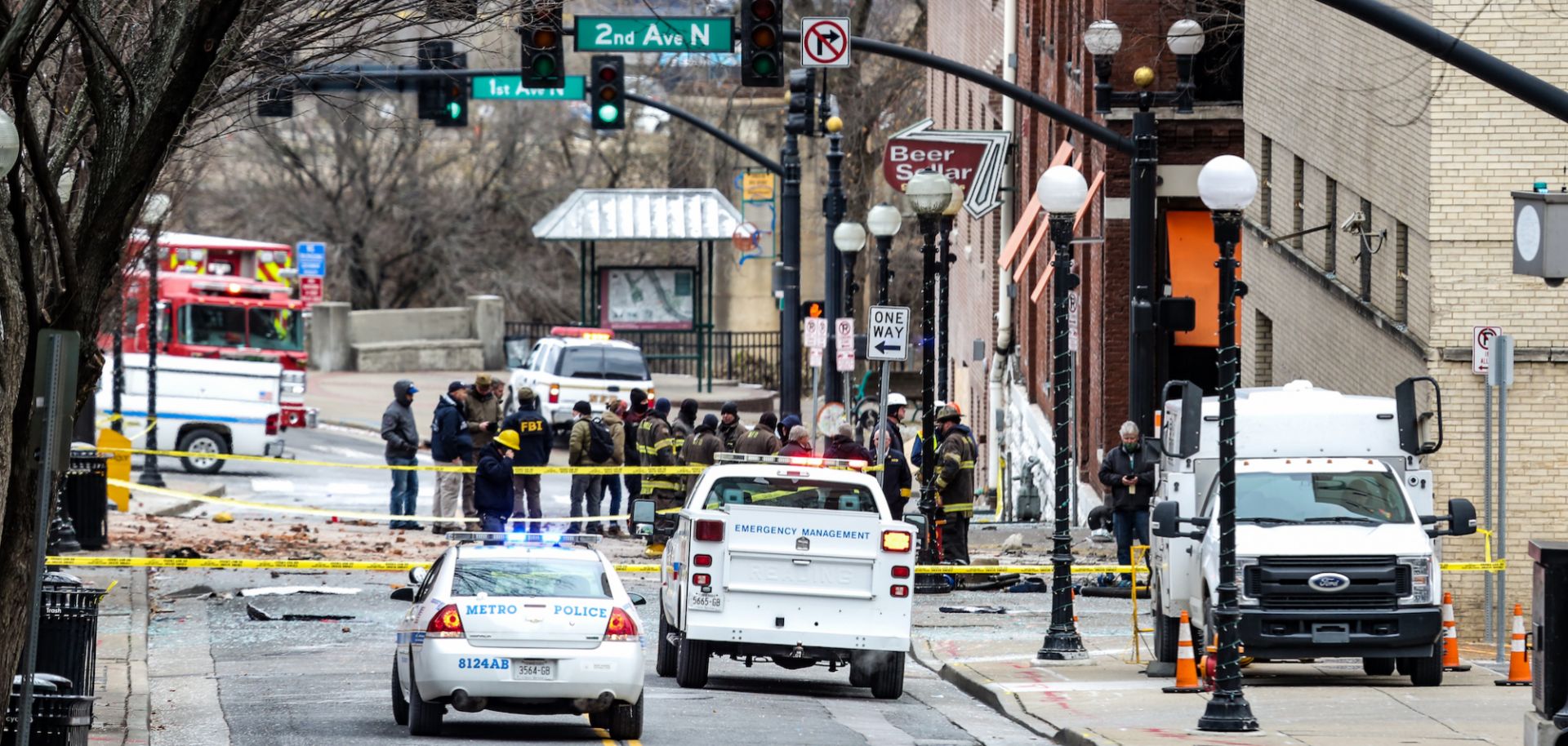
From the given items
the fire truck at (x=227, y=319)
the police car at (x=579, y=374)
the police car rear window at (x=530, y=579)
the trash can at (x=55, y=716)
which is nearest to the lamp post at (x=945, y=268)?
the police car rear window at (x=530, y=579)

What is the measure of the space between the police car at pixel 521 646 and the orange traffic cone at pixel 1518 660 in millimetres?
6447

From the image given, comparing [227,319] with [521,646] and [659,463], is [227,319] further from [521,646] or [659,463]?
[521,646]

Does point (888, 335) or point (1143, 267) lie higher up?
point (1143, 267)

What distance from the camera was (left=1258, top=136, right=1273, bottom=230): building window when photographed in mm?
27516

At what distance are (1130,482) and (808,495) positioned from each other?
6574 mm

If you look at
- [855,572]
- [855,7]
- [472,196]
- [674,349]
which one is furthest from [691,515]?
[472,196]

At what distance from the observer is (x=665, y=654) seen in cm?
1753

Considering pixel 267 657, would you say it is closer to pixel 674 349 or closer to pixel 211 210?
pixel 674 349

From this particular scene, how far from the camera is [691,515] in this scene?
16.3 metres

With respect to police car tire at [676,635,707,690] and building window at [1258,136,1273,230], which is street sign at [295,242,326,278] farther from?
police car tire at [676,635,707,690]

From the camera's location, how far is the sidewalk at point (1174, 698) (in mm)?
14180

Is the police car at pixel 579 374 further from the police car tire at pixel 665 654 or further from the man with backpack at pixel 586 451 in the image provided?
the police car tire at pixel 665 654

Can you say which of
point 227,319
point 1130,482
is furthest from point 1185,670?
point 227,319

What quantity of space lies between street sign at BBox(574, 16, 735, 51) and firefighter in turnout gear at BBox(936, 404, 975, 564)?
16.3ft
